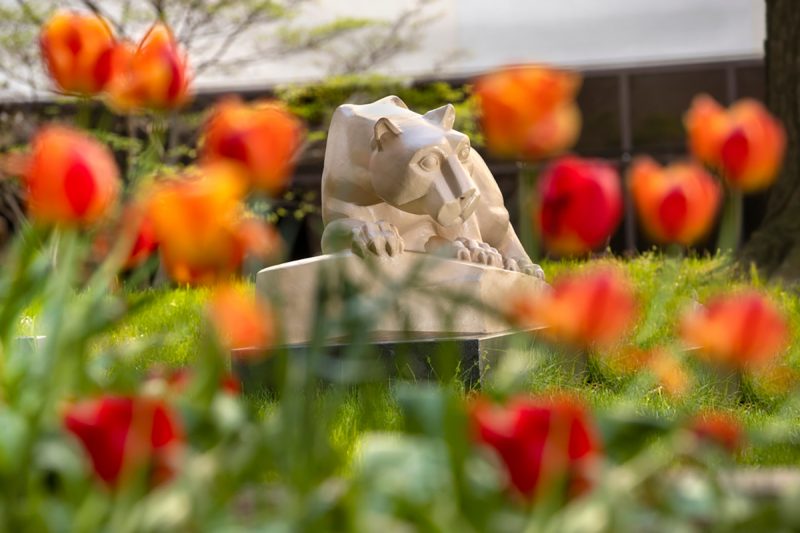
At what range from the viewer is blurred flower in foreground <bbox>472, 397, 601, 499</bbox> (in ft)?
3.33

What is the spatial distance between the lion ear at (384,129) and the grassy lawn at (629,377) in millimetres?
901

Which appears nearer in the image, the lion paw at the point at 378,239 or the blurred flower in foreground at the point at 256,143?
the blurred flower in foreground at the point at 256,143

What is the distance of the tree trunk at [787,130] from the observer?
6941 millimetres

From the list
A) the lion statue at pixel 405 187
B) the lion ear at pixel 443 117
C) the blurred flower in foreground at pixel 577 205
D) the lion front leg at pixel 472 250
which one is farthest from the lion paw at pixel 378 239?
the blurred flower in foreground at pixel 577 205

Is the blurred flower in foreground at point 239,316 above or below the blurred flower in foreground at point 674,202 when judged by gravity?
below

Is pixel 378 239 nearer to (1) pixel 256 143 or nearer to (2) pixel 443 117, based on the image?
(2) pixel 443 117

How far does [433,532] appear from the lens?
3.22 ft

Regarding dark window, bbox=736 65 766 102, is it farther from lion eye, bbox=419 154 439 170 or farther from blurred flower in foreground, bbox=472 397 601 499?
blurred flower in foreground, bbox=472 397 601 499

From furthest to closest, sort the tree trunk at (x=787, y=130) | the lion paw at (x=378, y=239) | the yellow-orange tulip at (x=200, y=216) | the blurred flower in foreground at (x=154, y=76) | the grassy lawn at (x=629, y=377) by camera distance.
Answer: the tree trunk at (x=787, y=130), the lion paw at (x=378, y=239), the grassy lawn at (x=629, y=377), the blurred flower in foreground at (x=154, y=76), the yellow-orange tulip at (x=200, y=216)

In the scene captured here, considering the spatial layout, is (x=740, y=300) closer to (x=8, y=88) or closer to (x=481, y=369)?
(x=481, y=369)

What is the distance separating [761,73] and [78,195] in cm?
1287

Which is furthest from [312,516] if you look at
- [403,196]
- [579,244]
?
[403,196]

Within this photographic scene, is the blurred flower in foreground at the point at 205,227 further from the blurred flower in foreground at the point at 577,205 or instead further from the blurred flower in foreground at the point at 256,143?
the blurred flower in foreground at the point at 577,205

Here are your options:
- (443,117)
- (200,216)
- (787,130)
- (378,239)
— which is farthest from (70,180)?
(787,130)
